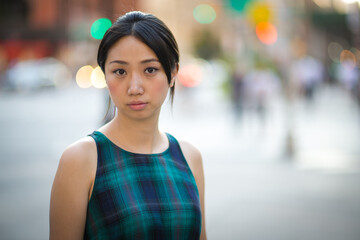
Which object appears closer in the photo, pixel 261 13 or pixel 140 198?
pixel 140 198

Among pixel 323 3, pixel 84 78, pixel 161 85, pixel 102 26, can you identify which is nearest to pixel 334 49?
pixel 323 3

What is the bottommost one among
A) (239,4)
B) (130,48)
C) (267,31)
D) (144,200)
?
(144,200)

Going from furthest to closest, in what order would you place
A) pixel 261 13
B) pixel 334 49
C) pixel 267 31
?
pixel 334 49
pixel 267 31
pixel 261 13

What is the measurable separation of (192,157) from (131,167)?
1.14 feet

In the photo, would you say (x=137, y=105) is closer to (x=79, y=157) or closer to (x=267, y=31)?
(x=79, y=157)

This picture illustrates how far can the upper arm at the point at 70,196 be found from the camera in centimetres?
142

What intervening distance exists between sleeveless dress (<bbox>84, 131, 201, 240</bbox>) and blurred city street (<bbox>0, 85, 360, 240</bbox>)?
0.51 meters

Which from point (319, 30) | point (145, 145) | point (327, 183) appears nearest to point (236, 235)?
point (327, 183)

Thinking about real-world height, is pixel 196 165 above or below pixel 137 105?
below

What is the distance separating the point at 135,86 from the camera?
5.02 feet

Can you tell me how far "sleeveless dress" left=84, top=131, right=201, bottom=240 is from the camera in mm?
1462

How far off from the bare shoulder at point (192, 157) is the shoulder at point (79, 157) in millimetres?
452

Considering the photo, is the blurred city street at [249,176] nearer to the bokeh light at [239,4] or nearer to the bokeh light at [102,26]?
the bokeh light at [102,26]

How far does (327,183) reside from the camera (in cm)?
664
